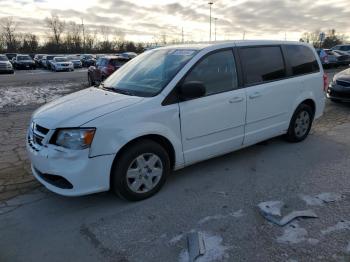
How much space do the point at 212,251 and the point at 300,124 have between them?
3708 mm

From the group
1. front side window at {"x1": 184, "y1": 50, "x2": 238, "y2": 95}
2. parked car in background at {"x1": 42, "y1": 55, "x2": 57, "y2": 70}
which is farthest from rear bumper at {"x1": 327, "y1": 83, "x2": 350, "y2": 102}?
parked car in background at {"x1": 42, "y1": 55, "x2": 57, "y2": 70}

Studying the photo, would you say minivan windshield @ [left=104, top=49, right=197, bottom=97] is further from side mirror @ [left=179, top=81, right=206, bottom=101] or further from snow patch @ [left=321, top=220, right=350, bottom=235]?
snow patch @ [left=321, top=220, right=350, bottom=235]

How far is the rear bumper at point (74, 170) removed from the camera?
11.2 feet

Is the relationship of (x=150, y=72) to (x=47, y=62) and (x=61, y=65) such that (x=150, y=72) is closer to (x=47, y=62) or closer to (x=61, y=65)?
(x=61, y=65)

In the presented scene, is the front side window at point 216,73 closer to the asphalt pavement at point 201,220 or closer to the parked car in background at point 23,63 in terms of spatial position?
the asphalt pavement at point 201,220

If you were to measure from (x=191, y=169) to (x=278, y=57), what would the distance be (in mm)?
2312

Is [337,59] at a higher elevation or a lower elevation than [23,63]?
lower

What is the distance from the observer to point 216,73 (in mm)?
4418

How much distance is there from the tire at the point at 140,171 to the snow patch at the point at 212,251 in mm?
1045

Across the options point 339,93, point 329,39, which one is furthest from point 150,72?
point 329,39

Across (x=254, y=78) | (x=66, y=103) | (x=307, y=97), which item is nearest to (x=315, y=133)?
(x=307, y=97)

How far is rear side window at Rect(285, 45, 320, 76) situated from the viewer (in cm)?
555

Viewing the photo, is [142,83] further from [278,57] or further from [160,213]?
[278,57]

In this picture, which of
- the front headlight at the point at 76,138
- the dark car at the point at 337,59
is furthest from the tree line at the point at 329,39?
the front headlight at the point at 76,138
